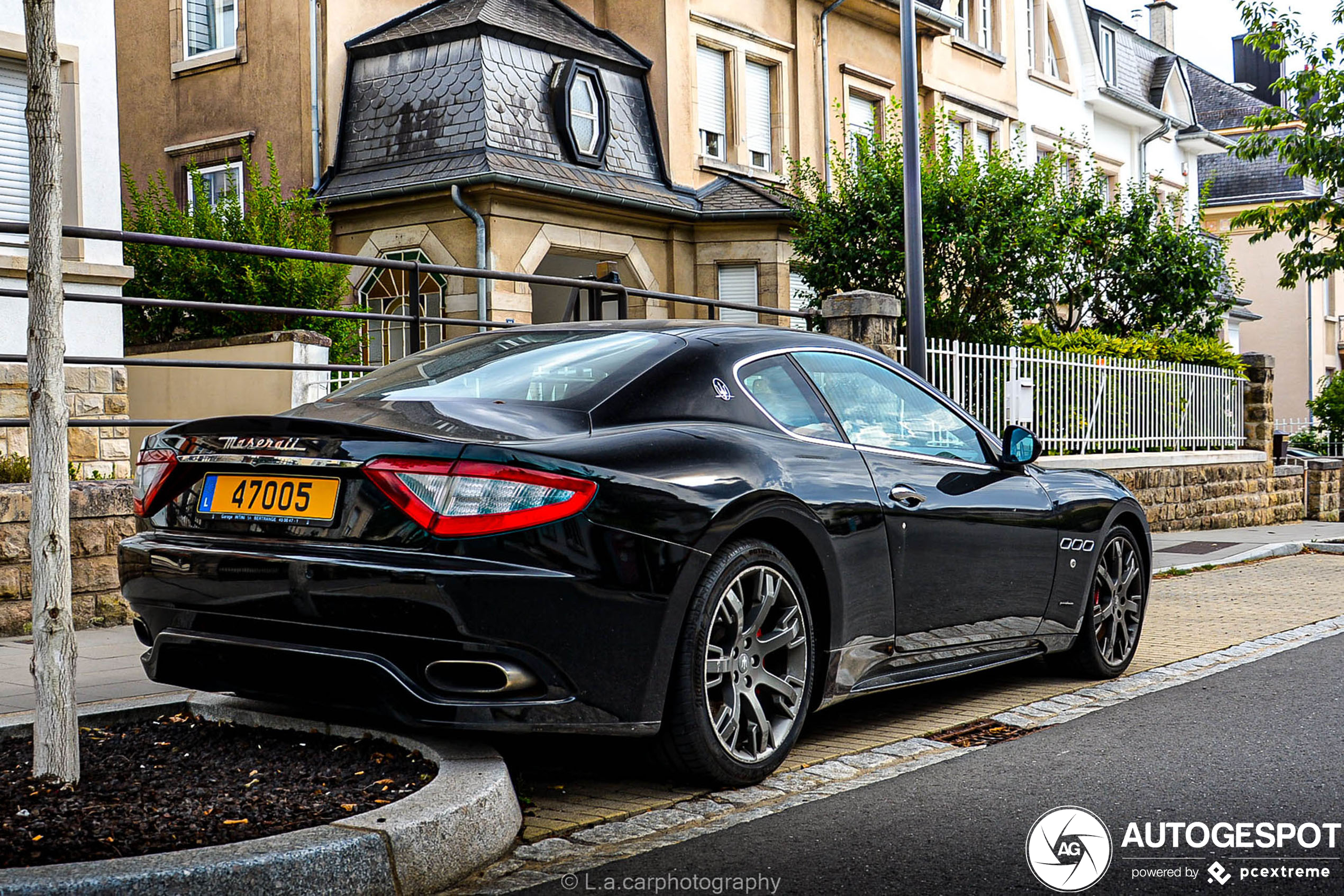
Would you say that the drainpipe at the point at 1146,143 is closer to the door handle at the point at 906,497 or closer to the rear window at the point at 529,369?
the door handle at the point at 906,497

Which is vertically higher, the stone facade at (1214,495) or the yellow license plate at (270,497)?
the yellow license plate at (270,497)

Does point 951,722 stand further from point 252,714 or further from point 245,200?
point 245,200

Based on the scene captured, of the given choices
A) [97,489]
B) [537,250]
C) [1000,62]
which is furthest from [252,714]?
[1000,62]

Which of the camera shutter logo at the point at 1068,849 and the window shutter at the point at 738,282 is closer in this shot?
the camera shutter logo at the point at 1068,849

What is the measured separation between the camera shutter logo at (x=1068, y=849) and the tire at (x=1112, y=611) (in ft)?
8.10

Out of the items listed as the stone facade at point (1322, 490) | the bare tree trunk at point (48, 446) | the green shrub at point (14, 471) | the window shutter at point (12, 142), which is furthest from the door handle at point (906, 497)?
the stone facade at point (1322, 490)

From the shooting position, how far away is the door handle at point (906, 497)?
531 centimetres

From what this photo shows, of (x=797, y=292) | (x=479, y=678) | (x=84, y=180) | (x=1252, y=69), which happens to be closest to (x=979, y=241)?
(x=797, y=292)

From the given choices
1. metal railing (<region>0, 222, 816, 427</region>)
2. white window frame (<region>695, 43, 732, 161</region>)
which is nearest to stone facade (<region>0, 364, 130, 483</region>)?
metal railing (<region>0, 222, 816, 427</region>)

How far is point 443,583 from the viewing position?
12.9 ft

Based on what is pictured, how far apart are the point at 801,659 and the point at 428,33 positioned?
1579 cm

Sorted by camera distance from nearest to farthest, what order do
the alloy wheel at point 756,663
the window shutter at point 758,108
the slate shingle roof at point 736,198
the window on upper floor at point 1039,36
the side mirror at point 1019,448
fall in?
the alloy wheel at point 756,663 < the side mirror at point 1019,448 < the slate shingle roof at point 736,198 < the window shutter at point 758,108 < the window on upper floor at point 1039,36

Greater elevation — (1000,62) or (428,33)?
(1000,62)

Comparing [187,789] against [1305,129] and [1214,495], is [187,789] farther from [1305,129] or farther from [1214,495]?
[1305,129]
